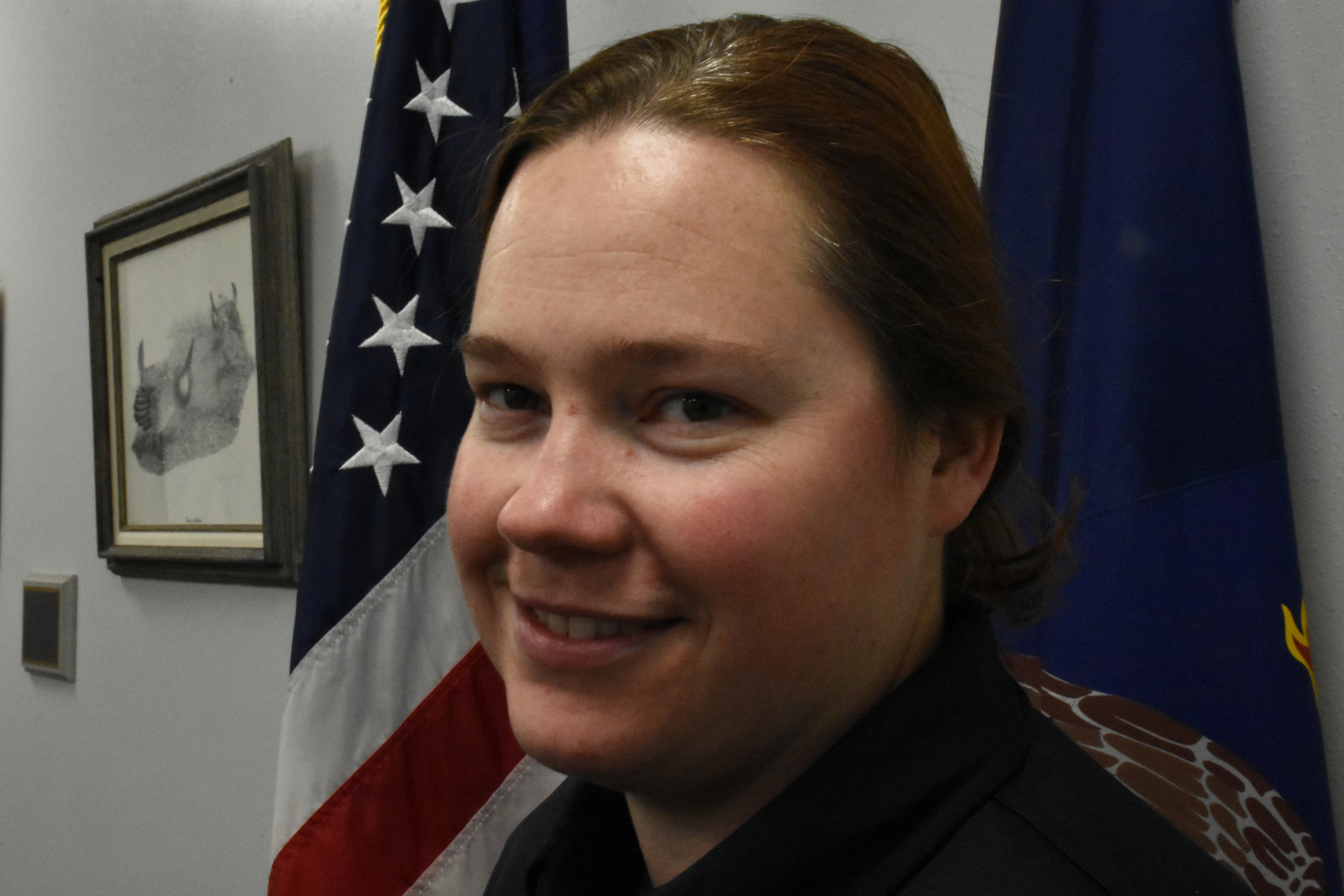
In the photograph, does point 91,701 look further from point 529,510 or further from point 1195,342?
point 1195,342

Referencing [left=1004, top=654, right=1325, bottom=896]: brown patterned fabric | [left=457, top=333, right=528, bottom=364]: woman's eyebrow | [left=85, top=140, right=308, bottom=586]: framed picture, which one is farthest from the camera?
[left=85, top=140, right=308, bottom=586]: framed picture

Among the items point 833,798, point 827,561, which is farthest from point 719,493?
point 833,798

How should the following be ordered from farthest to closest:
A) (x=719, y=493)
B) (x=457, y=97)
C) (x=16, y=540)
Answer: (x=16, y=540) < (x=457, y=97) < (x=719, y=493)

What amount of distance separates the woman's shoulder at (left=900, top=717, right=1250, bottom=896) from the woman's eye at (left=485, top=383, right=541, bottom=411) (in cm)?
39

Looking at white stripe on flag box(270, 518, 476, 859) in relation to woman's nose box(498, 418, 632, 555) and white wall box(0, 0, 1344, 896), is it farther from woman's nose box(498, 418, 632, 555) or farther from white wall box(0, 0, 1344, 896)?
woman's nose box(498, 418, 632, 555)

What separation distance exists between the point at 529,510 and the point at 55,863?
95.9 inches

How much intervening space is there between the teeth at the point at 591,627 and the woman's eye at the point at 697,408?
13cm

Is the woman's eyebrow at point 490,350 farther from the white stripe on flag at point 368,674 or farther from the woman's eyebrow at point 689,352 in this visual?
the white stripe on flag at point 368,674

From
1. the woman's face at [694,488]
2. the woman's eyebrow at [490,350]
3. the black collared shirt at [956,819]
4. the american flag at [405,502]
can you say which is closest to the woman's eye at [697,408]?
the woman's face at [694,488]

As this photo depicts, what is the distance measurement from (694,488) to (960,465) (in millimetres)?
226

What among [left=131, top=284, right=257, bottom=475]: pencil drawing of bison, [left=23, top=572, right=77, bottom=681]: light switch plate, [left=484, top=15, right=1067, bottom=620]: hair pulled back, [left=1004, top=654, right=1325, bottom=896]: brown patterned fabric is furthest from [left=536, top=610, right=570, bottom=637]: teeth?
[left=23, top=572, right=77, bottom=681]: light switch plate

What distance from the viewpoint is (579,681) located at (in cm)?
68

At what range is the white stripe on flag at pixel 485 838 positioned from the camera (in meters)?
1.32

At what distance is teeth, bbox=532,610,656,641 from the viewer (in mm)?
676
